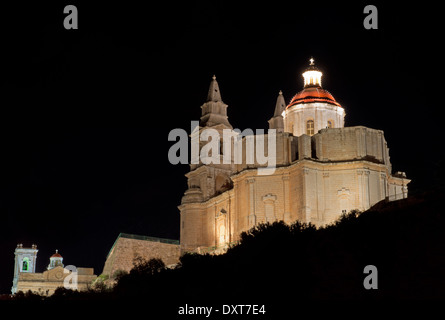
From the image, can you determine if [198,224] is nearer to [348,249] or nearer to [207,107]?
[207,107]

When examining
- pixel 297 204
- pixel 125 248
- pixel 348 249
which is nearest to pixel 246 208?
pixel 297 204

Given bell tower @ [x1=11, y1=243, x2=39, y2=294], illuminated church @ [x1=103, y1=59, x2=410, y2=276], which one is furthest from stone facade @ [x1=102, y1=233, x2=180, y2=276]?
bell tower @ [x1=11, y1=243, x2=39, y2=294]

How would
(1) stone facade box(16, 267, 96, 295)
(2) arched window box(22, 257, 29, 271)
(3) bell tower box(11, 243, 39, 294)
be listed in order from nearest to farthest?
(1) stone facade box(16, 267, 96, 295) < (3) bell tower box(11, 243, 39, 294) < (2) arched window box(22, 257, 29, 271)

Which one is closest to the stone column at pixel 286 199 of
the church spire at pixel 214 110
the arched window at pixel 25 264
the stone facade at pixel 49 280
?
the church spire at pixel 214 110

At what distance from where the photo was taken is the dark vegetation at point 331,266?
29.2 metres

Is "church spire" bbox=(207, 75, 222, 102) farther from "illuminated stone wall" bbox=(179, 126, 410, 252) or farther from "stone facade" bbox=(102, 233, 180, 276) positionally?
"illuminated stone wall" bbox=(179, 126, 410, 252)

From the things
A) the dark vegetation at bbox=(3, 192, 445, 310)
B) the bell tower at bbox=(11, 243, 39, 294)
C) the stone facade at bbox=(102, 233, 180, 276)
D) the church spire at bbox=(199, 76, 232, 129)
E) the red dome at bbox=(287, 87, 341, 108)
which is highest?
the church spire at bbox=(199, 76, 232, 129)

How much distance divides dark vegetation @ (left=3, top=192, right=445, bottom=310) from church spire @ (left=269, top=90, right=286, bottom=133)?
29193mm

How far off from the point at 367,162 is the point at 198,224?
17147 millimetres

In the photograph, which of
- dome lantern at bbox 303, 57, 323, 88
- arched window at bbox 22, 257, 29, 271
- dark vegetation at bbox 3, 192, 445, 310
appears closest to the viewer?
dark vegetation at bbox 3, 192, 445, 310

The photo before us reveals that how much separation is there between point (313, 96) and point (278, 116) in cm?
1192

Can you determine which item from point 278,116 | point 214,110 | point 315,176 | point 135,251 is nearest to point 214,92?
point 214,110

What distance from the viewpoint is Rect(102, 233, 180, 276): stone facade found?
57.9 meters

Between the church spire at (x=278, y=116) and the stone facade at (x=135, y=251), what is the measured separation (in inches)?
550
